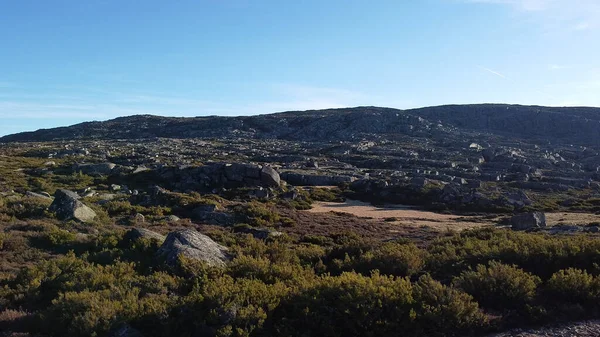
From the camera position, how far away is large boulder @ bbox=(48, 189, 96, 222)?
58.7 feet

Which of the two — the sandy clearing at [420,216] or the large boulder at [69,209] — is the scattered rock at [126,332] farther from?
the sandy clearing at [420,216]

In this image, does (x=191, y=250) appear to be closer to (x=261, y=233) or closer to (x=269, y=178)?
(x=261, y=233)

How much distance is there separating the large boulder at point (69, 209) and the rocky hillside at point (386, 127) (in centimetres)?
10629

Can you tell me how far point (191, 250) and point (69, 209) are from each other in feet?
32.5

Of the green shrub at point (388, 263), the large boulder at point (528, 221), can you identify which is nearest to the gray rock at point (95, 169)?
the large boulder at point (528, 221)

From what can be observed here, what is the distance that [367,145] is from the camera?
337ft

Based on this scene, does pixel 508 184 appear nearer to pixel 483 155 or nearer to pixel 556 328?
pixel 483 155

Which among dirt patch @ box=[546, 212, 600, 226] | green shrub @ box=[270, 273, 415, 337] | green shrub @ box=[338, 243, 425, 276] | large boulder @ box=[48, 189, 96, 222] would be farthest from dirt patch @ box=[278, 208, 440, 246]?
green shrub @ box=[270, 273, 415, 337]

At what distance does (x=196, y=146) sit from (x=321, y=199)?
63200 mm

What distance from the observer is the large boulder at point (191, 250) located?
10.8 m

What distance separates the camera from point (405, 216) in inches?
1419

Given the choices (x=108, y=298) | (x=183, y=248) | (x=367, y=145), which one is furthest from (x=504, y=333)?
(x=367, y=145)

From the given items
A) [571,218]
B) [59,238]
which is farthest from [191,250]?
[571,218]

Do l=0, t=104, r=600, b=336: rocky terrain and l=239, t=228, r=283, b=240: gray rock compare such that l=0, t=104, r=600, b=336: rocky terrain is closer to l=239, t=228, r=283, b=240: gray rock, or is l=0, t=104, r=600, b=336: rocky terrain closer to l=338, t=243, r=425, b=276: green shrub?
l=338, t=243, r=425, b=276: green shrub
